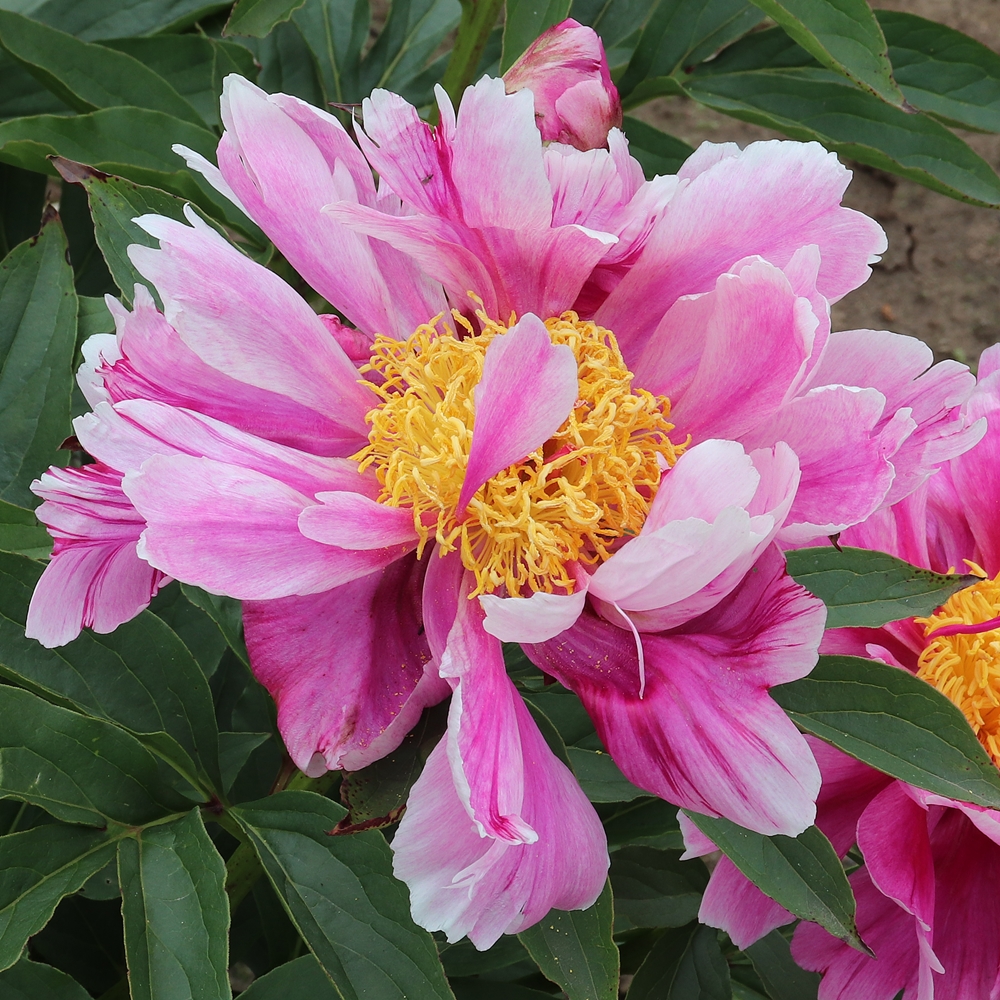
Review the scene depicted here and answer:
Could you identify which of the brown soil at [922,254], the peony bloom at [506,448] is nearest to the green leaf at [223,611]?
the peony bloom at [506,448]

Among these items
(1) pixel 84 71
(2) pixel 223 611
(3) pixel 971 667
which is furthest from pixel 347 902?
(1) pixel 84 71

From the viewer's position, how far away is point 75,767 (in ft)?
3.07

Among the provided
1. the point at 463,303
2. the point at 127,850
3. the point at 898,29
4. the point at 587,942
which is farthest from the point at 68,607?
the point at 898,29

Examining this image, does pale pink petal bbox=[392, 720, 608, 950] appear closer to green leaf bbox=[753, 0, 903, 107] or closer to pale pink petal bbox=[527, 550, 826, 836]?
pale pink petal bbox=[527, 550, 826, 836]

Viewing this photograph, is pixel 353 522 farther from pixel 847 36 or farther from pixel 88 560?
pixel 847 36

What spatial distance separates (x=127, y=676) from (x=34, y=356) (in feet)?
1.29

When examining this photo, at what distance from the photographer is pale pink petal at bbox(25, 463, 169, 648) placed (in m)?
0.78

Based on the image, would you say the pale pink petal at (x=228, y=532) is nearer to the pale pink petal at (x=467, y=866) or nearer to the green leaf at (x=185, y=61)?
the pale pink petal at (x=467, y=866)

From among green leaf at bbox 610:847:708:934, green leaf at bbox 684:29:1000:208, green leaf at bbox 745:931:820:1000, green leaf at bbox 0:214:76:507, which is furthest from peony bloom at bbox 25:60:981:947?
green leaf at bbox 684:29:1000:208

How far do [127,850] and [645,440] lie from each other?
0.55 metres

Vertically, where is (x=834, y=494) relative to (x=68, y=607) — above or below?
above

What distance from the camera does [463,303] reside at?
2.89ft

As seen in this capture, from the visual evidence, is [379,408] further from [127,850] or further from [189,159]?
[127,850]

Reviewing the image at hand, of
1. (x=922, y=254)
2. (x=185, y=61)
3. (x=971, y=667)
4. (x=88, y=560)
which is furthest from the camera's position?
(x=922, y=254)
